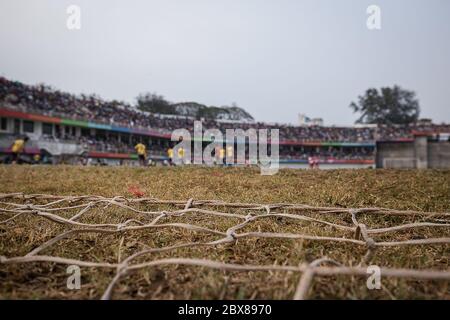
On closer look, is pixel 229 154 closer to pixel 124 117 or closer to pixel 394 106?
pixel 124 117

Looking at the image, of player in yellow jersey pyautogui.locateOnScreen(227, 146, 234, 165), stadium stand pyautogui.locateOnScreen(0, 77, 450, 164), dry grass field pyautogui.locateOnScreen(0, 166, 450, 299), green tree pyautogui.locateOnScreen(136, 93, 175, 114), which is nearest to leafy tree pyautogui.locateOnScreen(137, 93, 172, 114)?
green tree pyautogui.locateOnScreen(136, 93, 175, 114)

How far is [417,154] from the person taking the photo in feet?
86.0

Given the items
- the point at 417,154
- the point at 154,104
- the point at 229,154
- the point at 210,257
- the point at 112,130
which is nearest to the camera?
the point at 210,257

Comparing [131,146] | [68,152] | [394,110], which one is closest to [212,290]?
[68,152]

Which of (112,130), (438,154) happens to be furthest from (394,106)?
(112,130)

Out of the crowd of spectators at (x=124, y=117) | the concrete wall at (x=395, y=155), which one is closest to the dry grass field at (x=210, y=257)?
the concrete wall at (x=395, y=155)

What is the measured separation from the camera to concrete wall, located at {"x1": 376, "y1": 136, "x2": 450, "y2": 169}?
84.8 ft

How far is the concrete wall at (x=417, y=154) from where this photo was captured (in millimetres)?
25859

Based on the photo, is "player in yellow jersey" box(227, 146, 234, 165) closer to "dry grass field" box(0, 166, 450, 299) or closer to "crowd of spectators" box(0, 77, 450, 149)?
"crowd of spectators" box(0, 77, 450, 149)

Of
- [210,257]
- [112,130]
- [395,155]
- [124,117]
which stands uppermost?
[124,117]

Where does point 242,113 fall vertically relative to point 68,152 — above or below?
above

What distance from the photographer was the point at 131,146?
36594mm
